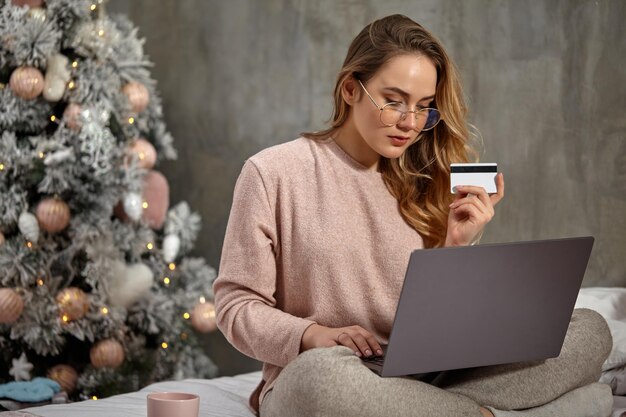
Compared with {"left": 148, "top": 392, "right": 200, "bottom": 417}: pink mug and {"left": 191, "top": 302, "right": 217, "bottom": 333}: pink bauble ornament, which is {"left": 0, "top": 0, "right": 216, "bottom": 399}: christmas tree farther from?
{"left": 148, "top": 392, "right": 200, "bottom": 417}: pink mug

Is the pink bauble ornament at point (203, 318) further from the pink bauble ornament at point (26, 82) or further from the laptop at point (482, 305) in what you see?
the laptop at point (482, 305)

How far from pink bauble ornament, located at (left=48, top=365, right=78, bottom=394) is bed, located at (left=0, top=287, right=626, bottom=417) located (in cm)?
78

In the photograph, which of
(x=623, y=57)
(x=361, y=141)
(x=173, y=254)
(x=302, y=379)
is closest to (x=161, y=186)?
(x=173, y=254)

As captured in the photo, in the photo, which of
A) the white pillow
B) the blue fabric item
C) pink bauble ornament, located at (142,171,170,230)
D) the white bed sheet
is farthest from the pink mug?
pink bauble ornament, located at (142,171,170,230)

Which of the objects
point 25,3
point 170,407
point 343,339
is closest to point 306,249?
point 343,339

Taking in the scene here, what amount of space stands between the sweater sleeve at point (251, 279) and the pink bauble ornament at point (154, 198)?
1325 mm

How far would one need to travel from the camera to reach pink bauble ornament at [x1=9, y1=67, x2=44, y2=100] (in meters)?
2.76

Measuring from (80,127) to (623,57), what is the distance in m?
1.62

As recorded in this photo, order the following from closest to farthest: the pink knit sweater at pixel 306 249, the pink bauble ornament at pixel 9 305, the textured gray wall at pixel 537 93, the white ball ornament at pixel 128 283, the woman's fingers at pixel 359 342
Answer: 1. the woman's fingers at pixel 359 342
2. the pink knit sweater at pixel 306 249
3. the textured gray wall at pixel 537 93
4. the pink bauble ornament at pixel 9 305
5. the white ball ornament at pixel 128 283

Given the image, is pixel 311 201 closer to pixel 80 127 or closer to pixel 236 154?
pixel 80 127

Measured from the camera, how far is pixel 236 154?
3.39 metres

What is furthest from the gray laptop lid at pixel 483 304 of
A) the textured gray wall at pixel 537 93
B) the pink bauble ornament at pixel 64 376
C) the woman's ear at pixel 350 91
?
the pink bauble ornament at pixel 64 376

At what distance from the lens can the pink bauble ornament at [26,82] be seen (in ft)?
9.07

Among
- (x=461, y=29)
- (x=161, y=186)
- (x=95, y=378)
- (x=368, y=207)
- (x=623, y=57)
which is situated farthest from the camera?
(x=161, y=186)
